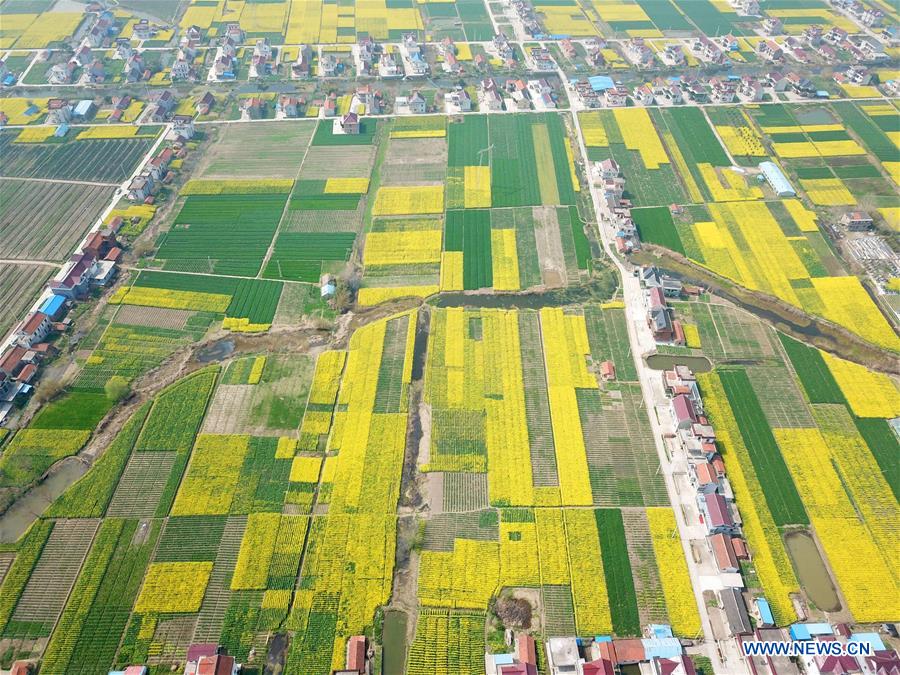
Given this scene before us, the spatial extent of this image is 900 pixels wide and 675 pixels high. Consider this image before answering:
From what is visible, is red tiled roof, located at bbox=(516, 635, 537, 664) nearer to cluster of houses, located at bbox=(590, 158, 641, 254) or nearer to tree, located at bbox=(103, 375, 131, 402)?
tree, located at bbox=(103, 375, 131, 402)

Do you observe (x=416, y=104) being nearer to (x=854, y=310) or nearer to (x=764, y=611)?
(x=854, y=310)

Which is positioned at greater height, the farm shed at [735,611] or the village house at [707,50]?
the village house at [707,50]

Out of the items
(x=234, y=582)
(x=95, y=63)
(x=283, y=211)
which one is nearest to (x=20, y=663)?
(x=234, y=582)

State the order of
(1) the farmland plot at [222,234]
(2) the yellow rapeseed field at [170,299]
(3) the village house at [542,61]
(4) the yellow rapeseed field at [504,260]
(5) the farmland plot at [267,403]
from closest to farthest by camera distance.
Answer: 1. (5) the farmland plot at [267,403]
2. (2) the yellow rapeseed field at [170,299]
3. (4) the yellow rapeseed field at [504,260]
4. (1) the farmland plot at [222,234]
5. (3) the village house at [542,61]

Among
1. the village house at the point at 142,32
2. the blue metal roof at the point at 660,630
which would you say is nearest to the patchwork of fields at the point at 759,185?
the blue metal roof at the point at 660,630

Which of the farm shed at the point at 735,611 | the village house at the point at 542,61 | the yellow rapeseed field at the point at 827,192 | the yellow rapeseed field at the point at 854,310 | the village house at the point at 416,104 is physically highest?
the village house at the point at 542,61

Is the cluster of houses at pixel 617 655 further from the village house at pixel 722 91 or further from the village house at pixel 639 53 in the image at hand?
the village house at pixel 639 53

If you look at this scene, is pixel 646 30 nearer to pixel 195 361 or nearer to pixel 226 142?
pixel 226 142
